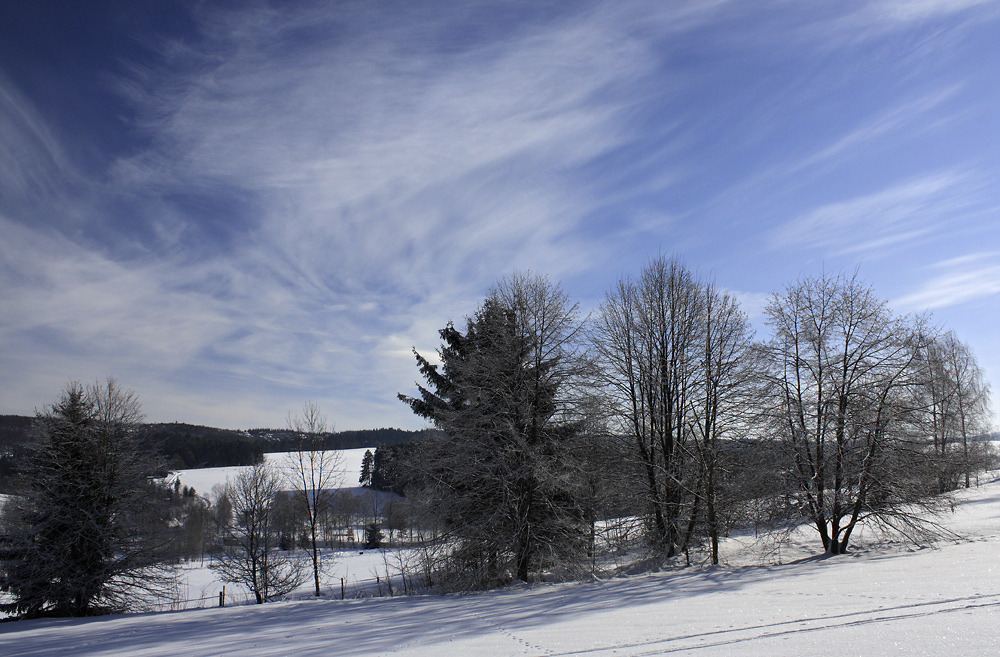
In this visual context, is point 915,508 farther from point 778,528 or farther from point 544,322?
point 544,322

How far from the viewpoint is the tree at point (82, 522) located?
66.4 feet

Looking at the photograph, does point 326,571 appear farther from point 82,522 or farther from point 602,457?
Answer: point 602,457

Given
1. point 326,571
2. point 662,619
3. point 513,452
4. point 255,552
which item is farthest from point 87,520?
point 662,619

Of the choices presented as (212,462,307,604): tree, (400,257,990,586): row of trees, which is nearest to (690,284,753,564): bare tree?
(400,257,990,586): row of trees

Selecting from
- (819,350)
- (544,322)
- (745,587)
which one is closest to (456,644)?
(745,587)

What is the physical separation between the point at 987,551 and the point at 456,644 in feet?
46.0

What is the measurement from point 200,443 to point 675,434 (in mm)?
124541

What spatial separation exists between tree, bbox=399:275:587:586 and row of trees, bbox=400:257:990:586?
0.06 metres

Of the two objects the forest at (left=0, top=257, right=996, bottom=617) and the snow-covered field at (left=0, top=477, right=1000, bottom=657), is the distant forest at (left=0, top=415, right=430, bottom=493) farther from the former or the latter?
the snow-covered field at (left=0, top=477, right=1000, bottom=657)

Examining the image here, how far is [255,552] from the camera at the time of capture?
84.1 feet

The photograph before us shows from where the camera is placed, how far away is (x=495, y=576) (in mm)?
16953

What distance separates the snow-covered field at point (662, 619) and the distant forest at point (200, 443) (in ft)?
29.4

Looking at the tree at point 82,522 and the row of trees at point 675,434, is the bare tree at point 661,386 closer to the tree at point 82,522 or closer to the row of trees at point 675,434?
the row of trees at point 675,434

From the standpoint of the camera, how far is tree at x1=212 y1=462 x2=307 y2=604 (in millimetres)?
25281
